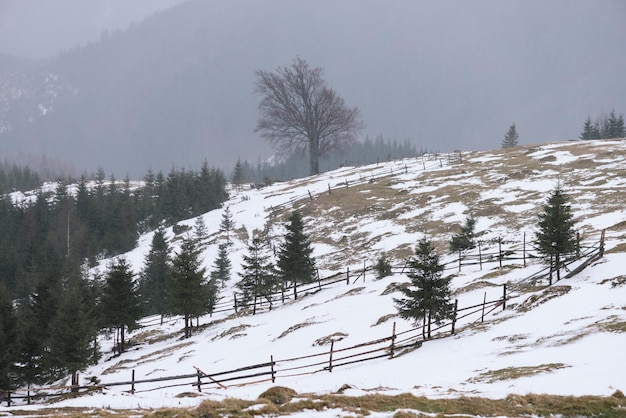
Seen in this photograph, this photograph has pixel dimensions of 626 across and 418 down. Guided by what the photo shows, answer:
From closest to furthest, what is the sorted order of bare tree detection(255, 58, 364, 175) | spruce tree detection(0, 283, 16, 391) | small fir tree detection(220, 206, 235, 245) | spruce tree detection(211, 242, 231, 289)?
spruce tree detection(0, 283, 16, 391)
spruce tree detection(211, 242, 231, 289)
small fir tree detection(220, 206, 235, 245)
bare tree detection(255, 58, 364, 175)

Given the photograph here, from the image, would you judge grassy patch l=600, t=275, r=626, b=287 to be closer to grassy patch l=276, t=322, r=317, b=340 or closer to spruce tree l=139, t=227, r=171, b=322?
grassy patch l=276, t=322, r=317, b=340

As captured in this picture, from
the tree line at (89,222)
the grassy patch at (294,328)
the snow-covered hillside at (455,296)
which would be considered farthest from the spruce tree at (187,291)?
the tree line at (89,222)

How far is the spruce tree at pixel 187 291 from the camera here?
32344 millimetres

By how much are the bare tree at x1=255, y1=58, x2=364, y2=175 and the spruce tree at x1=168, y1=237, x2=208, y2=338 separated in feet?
132

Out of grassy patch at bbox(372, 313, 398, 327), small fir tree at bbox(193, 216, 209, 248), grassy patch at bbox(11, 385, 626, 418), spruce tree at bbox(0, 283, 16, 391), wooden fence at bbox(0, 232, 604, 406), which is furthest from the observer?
small fir tree at bbox(193, 216, 209, 248)

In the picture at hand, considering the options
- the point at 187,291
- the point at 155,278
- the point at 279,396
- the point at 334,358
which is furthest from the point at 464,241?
the point at 155,278

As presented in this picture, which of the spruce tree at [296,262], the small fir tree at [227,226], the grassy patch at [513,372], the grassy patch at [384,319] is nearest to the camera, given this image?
the grassy patch at [513,372]

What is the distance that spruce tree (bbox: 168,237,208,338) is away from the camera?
32344 mm

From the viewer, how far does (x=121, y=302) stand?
34.0 metres

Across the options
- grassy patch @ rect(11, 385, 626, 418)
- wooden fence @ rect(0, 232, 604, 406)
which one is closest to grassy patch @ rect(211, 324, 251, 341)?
wooden fence @ rect(0, 232, 604, 406)

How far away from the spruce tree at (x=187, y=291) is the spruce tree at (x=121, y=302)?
→ 3816 mm

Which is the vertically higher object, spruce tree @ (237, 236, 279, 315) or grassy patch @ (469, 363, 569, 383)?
grassy patch @ (469, 363, 569, 383)

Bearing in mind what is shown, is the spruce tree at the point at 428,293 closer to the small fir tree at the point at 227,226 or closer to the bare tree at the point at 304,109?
the small fir tree at the point at 227,226

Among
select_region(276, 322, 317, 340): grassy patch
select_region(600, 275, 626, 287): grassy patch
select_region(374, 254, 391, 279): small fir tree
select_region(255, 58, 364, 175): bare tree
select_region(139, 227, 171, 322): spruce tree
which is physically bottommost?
select_region(139, 227, 171, 322): spruce tree
